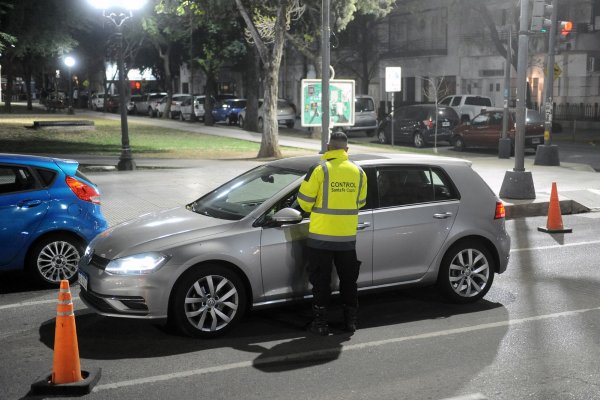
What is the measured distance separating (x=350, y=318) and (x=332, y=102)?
908 centimetres

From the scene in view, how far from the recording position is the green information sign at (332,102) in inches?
595

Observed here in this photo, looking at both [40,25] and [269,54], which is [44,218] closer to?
[269,54]

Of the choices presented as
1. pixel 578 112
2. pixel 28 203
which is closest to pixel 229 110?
pixel 578 112

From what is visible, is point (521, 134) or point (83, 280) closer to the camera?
point (83, 280)

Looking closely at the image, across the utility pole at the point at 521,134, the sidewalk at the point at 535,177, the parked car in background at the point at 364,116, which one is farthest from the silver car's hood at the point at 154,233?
the parked car in background at the point at 364,116

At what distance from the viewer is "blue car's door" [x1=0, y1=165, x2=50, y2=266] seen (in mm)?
8344

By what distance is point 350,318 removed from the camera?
684 cm

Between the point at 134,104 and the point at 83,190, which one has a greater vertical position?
the point at 83,190

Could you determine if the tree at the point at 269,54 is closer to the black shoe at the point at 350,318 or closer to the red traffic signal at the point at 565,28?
the red traffic signal at the point at 565,28

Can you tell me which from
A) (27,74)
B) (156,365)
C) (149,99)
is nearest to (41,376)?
Answer: (156,365)

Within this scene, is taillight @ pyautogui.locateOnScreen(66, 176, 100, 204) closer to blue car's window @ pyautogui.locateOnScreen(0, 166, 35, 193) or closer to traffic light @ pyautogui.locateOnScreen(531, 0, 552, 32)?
blue car's window @ pyautogui.locateOnScreen(0, 166, 35, 193)

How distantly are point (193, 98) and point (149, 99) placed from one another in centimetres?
1011

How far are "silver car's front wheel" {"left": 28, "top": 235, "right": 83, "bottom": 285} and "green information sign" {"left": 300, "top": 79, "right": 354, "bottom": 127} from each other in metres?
7.05

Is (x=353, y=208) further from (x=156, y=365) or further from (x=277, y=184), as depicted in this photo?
(x=156, y=365)
